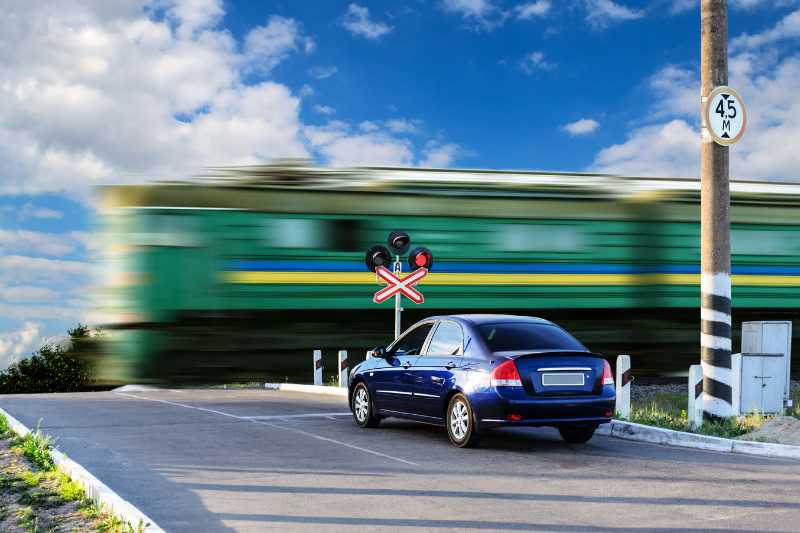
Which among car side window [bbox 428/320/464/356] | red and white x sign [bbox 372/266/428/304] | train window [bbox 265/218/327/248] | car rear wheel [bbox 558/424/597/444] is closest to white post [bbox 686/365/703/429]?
car rear wheel [bbox 558/424/597/444]

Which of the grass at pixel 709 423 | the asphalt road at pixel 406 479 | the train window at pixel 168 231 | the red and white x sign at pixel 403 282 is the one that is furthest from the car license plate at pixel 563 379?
the train window at pixel 168 231

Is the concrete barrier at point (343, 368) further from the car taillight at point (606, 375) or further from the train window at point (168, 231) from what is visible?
the car taillight at point (606, 375)

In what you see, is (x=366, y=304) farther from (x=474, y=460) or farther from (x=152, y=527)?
(x=152, y=527)

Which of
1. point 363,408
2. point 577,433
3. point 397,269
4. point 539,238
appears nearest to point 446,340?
point 577,433

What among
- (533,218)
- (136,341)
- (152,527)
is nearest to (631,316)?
(533,218)

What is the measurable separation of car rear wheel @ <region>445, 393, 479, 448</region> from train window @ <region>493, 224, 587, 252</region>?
9903 mm

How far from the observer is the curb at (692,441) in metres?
10.7

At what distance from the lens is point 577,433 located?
1161 centimetres

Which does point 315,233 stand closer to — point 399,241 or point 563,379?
point 399,241

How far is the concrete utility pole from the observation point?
42.5 feet

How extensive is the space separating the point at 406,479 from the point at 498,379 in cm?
207

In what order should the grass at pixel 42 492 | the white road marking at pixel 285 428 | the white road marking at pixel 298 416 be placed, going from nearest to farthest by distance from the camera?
the grass at pixel 42 492 → the white road marking at pixel 285 428 → the white road marking at pixel 298 416

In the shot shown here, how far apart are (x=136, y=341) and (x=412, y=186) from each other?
21.4ft

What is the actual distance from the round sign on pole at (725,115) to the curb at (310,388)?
848 cm
